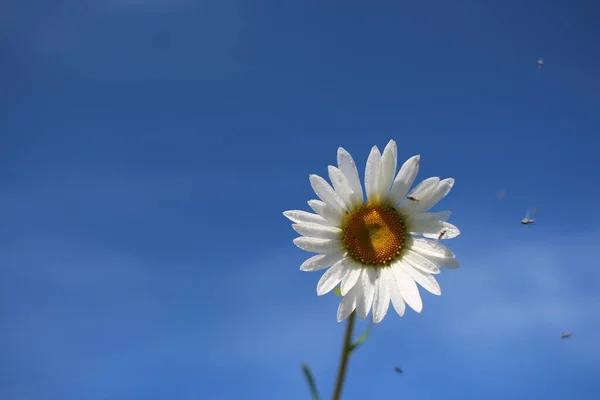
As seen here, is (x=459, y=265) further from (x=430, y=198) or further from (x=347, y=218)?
(x=347, y=218)

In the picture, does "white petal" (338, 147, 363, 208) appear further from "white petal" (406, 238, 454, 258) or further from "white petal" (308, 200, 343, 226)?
"white petal" (406, 238, 454, 258)

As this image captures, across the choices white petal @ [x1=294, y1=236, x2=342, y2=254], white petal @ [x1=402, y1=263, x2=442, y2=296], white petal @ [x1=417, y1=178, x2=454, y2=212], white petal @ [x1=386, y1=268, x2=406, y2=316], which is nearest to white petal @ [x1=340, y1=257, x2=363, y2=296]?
white petal @ [x1=294, y1=236, x2=342, y2=254]

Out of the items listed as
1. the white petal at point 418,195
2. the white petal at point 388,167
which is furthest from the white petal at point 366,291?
the white petal at point 388,167

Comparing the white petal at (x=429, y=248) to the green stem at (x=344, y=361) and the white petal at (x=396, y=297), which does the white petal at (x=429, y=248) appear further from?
the green stem at (x=344, y=361)

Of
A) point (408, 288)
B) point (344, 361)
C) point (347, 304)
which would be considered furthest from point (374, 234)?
point (344, 361)

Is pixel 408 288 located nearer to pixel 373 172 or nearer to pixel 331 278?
pixel 331 278

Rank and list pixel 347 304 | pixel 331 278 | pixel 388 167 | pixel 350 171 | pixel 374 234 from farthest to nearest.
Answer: pixel 374 234 < pixel 388 167 < pixel 350 171 < pixel 331 278 < pixel 347 304

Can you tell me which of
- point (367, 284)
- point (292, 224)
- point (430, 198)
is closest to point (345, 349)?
point (367, 284)
